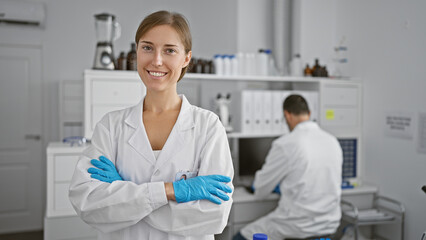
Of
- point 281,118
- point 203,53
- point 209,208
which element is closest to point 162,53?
point 209,208

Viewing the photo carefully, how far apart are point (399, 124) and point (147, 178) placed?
235 cm

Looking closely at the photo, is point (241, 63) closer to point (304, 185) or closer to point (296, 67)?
point (296, 67)

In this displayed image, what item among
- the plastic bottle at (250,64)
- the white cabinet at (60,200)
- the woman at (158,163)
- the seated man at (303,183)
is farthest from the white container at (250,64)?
the woman at (158,163)

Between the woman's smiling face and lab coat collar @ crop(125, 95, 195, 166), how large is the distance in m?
0.13

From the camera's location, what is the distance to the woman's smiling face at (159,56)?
1251 millimetres

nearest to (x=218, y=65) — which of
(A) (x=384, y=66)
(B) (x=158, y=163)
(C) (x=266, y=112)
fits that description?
(C) (x=266, y=112)

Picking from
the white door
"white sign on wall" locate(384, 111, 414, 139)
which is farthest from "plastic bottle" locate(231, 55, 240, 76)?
the white door

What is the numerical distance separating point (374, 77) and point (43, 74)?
11.2 feet

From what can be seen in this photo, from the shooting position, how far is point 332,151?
2652mm

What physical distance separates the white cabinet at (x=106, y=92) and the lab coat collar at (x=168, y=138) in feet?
4.29

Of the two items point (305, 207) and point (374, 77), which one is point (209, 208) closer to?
point (305, 207)

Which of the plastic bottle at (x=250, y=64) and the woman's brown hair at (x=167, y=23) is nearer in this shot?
the woman's brown hair at (x=167, y=23)

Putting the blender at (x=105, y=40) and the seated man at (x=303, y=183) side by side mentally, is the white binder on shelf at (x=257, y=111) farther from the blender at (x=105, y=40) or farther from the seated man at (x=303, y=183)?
the blender at (x=105, y=40)

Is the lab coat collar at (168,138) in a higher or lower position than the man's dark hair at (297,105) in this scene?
lower
